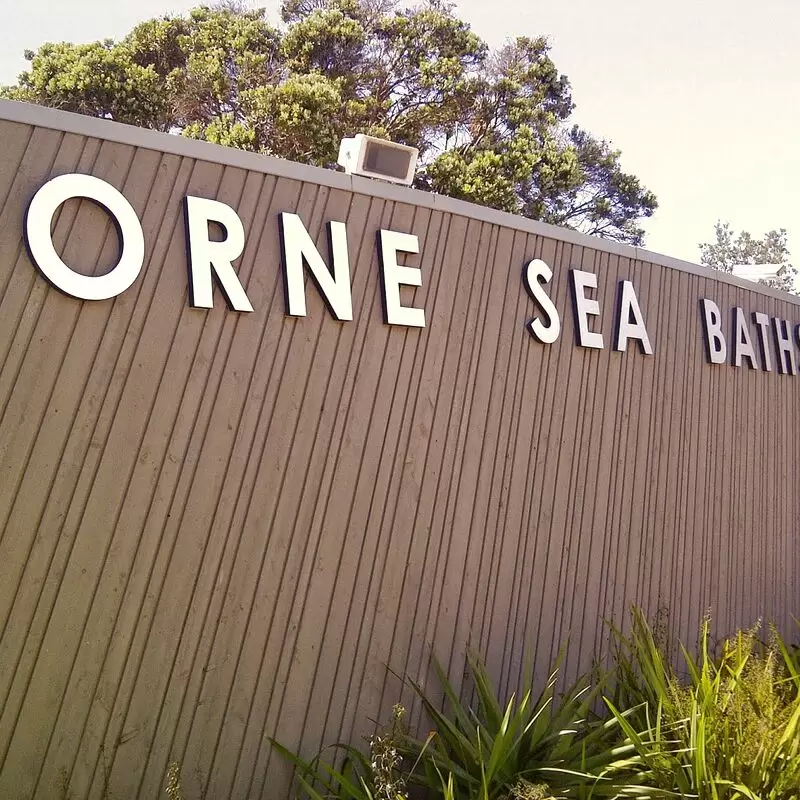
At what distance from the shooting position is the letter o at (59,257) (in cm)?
386

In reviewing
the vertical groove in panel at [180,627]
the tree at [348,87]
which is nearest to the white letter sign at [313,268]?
the vertical groove in panel at [180,627]

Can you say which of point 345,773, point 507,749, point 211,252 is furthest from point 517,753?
point 211,252

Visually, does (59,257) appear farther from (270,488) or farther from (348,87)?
(348,87)

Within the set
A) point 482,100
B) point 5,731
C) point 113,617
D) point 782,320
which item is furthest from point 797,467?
point 482,100

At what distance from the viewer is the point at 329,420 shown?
4.73 meters

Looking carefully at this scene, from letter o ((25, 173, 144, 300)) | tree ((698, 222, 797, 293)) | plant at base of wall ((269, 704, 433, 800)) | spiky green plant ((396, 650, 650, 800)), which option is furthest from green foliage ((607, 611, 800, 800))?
tree ((698, 222, 797, 293))

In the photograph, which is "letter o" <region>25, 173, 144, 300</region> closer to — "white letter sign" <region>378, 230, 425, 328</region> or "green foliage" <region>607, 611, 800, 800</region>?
"white letter sign" <region>378, 230, 425, 328</region>

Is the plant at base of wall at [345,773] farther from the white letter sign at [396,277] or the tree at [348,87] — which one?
the tree at [348,87]

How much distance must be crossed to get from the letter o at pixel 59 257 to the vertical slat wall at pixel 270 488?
0.06 m

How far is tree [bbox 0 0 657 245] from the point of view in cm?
2008

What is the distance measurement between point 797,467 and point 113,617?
6.20 meters

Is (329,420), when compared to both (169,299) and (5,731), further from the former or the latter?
(5,731)

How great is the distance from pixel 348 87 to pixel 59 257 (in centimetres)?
1840

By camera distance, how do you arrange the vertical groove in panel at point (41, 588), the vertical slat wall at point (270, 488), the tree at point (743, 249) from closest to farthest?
the vertical groove in panel at point (41, 588), the vertical slat wall at point (270, 488), the tree at point (743, 249)
